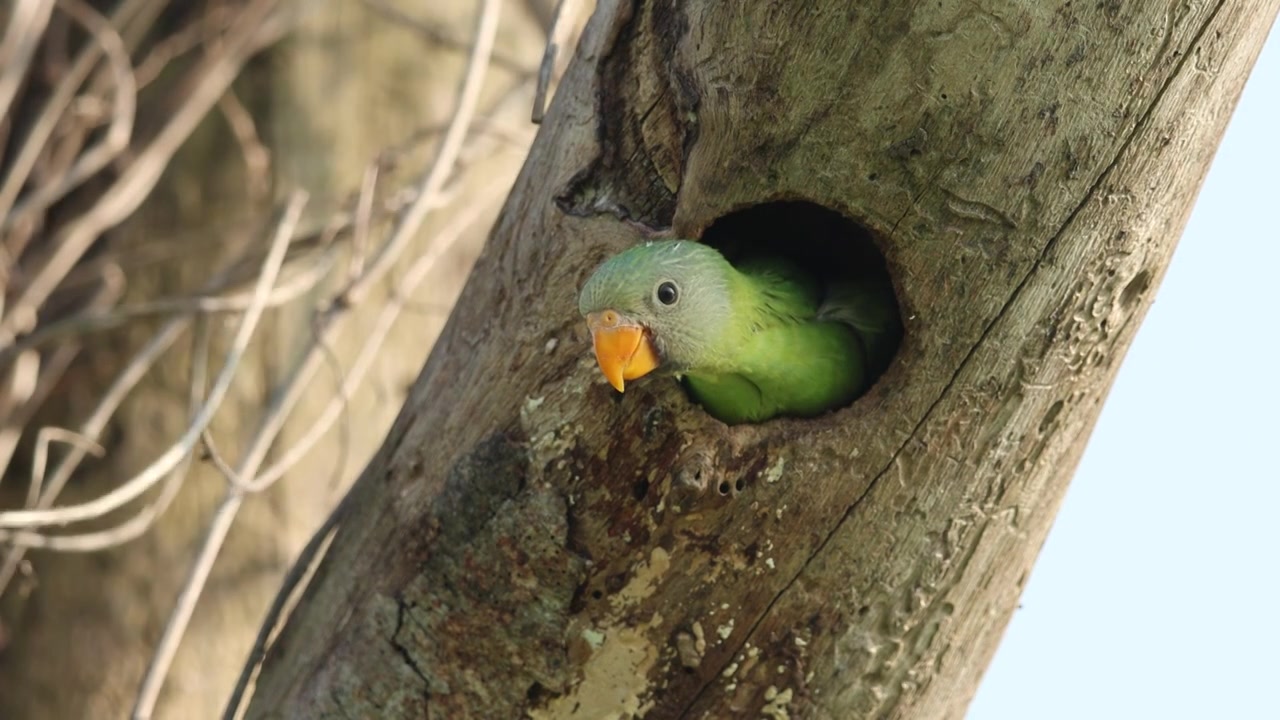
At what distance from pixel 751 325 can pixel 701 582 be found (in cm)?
45

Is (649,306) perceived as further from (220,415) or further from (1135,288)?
(220,415)

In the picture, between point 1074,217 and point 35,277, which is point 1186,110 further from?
point 35,277

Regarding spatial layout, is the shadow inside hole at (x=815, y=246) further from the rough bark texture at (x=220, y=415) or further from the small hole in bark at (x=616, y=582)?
the rough bark texture at (x=220, y=415)

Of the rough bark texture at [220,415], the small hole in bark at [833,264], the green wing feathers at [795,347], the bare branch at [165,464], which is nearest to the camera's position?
the green wing feathers at [795,347]

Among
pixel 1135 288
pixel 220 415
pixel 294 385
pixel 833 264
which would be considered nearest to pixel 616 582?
pixel 833 264

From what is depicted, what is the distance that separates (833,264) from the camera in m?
2.41

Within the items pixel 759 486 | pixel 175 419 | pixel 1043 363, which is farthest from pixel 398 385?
pixel 1043 363

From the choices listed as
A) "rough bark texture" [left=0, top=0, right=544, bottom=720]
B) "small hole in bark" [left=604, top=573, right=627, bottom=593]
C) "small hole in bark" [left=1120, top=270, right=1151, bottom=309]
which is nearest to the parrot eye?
"small hole in bark" [left=604, top=573, right=627, bottom=593]

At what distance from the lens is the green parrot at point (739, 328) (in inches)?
74.0

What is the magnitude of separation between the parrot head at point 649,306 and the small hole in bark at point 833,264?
290mm

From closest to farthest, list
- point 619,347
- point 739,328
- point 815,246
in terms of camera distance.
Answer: point 619,347 < point 739,328 < point 815,246

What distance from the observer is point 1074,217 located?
183cm

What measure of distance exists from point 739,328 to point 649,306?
0.25 m

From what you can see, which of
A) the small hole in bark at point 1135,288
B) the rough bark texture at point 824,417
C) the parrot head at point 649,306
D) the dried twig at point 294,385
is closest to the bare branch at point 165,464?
the dried twig at point 294,385
